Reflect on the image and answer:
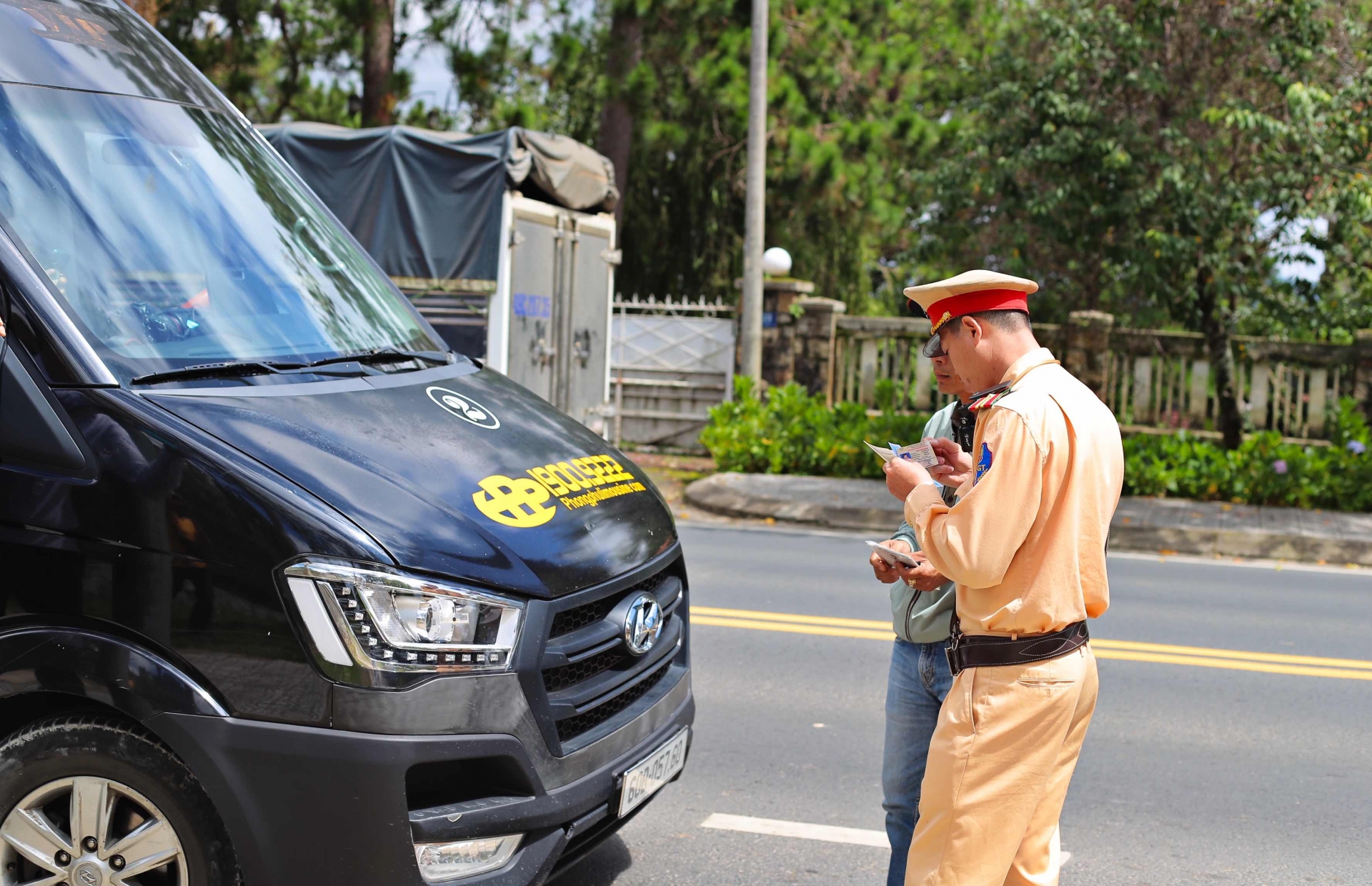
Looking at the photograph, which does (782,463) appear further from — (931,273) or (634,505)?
(931,273)

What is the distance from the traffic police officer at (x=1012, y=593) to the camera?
8.65 ft

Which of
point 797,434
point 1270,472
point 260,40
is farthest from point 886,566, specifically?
point 260,40

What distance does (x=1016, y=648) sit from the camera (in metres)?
2.71

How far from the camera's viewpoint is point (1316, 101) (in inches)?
442

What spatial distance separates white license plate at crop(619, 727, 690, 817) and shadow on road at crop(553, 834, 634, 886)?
554mm

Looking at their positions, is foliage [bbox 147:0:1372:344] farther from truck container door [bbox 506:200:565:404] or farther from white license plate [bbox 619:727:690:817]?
white license plate [bbox 619:727:690:817]

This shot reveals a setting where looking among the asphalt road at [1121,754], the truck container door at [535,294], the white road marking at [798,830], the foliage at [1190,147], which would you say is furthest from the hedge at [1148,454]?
the white road marking at [798,830]

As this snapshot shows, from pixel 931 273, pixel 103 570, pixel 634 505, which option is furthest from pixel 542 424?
pixel 931 273

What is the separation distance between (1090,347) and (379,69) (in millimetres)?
10250

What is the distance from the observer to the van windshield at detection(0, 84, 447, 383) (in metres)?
3.19

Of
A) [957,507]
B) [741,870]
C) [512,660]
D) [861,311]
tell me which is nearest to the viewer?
[957,507]

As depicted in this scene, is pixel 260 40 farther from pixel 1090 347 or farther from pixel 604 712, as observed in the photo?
pixel 604 712

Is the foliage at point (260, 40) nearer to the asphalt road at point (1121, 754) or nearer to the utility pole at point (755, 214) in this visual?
the utility pole at point (755, 214)

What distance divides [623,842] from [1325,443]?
11537 mm
